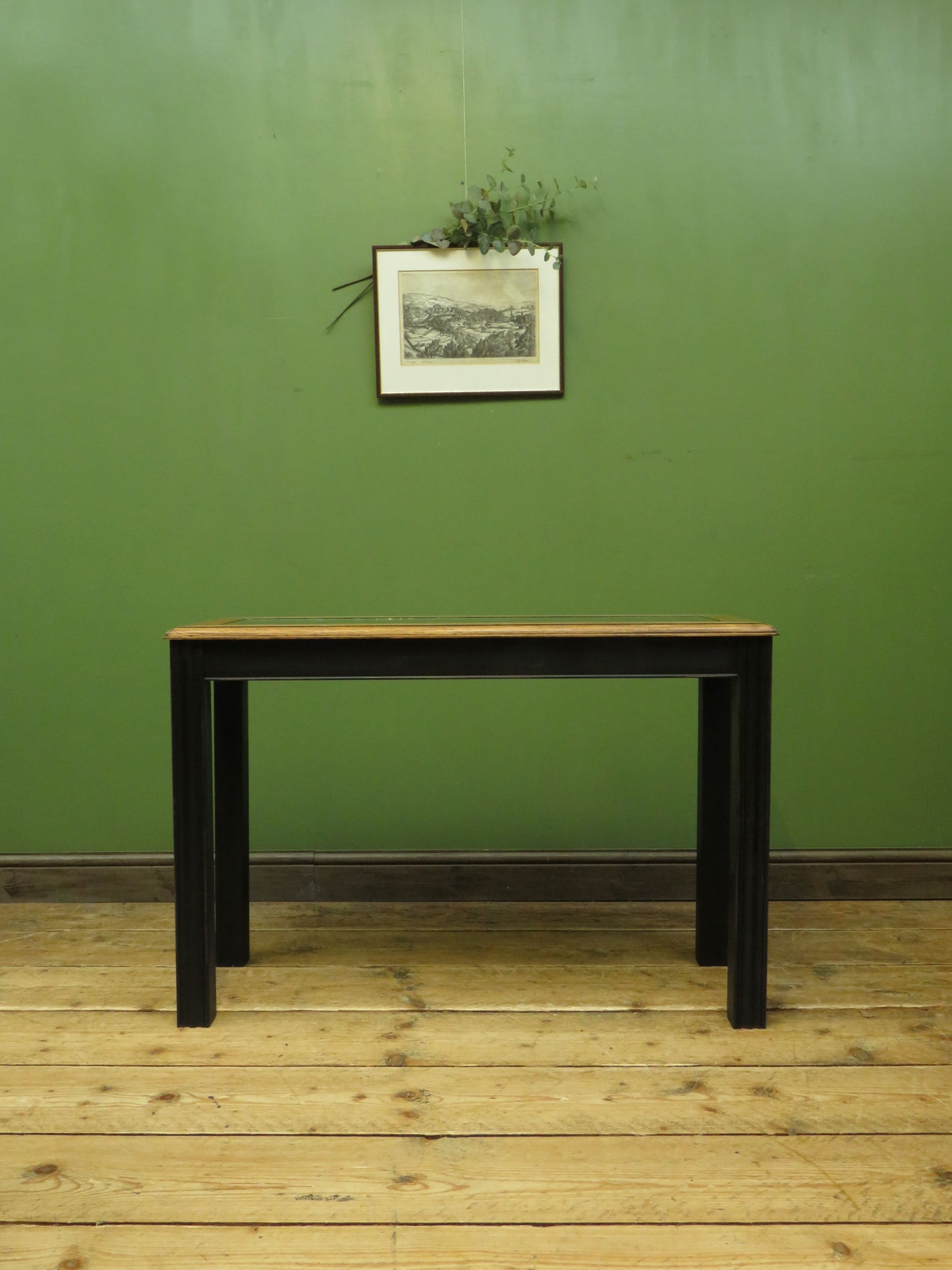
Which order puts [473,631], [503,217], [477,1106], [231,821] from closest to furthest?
[477,1106] < [473,631] < [231,821] < [503,217]

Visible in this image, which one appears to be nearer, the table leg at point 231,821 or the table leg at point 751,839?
the table leg at point 751,839

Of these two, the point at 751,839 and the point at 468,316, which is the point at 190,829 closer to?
the point at 751,839

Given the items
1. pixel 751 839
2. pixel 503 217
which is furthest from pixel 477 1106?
pixel 503 217

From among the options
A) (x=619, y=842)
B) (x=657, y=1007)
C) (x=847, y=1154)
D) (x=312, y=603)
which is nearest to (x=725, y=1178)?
(x=847, y=1154)

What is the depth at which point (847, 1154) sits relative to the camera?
1343 millimetres

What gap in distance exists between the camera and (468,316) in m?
2.45

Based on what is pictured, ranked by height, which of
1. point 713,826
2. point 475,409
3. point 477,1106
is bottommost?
point 477,1106

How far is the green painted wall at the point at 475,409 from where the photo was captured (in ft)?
7.95

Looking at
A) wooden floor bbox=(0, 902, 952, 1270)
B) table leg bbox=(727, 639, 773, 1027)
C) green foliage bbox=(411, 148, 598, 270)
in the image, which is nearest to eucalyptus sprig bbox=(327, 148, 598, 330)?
green foliage bbox=(411, 148, 598, 270)

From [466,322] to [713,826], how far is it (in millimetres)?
1410

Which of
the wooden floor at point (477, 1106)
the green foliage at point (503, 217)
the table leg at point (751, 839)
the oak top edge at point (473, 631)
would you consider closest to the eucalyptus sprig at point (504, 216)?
the green foliage at point (503, 217)

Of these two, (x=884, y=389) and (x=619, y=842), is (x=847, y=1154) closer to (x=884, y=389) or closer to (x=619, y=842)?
(x=619, y=842)

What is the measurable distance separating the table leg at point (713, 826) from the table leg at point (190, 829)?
3.47 feet

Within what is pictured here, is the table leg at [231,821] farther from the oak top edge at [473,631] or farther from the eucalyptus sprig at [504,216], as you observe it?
the eucalyptus sprig at [504,216]
